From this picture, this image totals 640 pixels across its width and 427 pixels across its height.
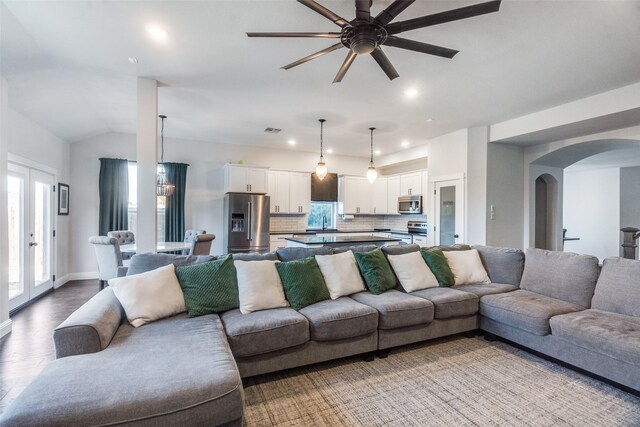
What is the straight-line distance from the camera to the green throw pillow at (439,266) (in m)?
3.42

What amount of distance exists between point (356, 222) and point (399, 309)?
5.70m

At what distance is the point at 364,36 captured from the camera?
2.06 m

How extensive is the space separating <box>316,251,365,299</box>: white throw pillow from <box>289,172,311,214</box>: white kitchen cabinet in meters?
4.26

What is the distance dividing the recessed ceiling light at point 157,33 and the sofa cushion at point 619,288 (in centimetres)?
446

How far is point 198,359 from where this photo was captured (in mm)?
1697

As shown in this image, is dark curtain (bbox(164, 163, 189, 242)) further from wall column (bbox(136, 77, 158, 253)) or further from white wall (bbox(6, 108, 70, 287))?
wall column (bbox(136, 77, 158, 253))

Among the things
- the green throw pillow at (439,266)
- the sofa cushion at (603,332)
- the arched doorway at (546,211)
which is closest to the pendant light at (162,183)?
the green throw pillow at (439,266)

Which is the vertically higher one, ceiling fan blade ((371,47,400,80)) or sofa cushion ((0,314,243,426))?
ceiling fan blade ((371,47,400,80))

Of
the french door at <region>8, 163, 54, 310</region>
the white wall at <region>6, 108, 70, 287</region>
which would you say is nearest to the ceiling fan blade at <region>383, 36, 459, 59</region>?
the white wall at <region>6, 108, 70, 287</region>

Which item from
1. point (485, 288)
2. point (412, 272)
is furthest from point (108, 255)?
point (485, 288)

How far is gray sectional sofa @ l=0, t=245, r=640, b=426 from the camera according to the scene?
1.38 m

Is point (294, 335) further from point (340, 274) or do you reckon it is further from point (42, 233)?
point (42, 233)

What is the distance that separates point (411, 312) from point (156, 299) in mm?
2113

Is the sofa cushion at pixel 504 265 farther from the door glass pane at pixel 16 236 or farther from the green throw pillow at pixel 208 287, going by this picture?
the door glass pane at pixel 16 236
